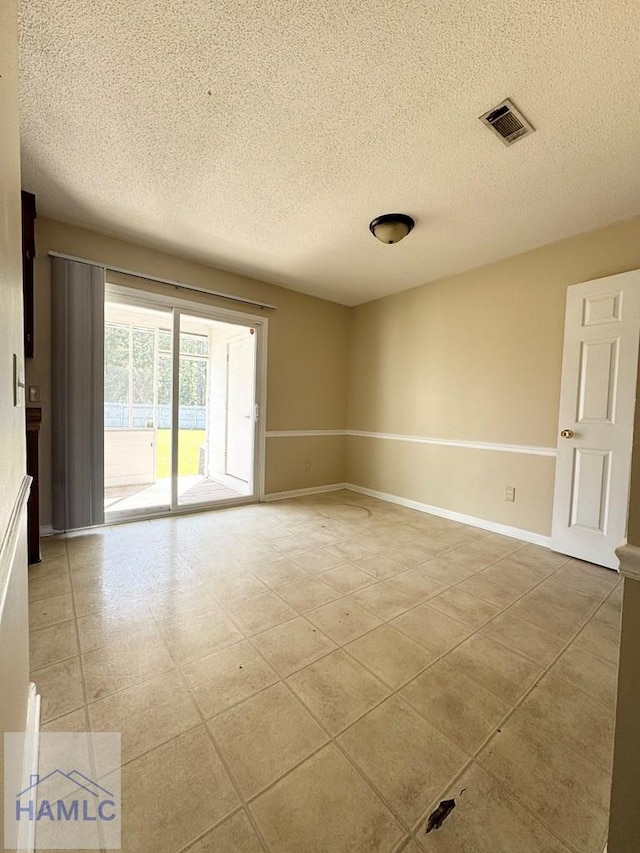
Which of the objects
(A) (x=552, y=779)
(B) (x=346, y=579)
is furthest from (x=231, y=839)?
(B) (x=346, y=579)

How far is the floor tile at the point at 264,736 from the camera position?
105 cm

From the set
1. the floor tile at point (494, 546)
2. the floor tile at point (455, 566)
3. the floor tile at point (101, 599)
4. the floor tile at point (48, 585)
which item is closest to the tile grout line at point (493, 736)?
the floor tile at point (455, 566)

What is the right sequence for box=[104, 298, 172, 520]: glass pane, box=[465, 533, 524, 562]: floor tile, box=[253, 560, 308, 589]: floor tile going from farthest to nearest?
box=[104, 298, 172, 520]: glass pane < box=[465, 533, 524, 562]: floor tile < box=[253, 560, 308, 589]: floor tile

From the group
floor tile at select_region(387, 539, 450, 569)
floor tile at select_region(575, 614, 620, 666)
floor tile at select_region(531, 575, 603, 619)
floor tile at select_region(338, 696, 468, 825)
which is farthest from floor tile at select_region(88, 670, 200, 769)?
floor tile at select_region(531, 575, 603, 619)

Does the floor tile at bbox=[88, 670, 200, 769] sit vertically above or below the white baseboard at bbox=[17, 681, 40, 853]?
below

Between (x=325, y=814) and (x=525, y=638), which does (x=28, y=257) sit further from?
(x=525, y=638)

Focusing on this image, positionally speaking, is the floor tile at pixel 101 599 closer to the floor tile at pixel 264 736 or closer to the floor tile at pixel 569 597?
the floor tile at pixel 264 736

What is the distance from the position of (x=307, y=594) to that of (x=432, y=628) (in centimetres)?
71

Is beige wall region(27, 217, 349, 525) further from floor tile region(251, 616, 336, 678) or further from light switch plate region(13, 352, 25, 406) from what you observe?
floor tile region(251, 616, 336, 678)

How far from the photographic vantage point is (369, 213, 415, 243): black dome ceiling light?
8.14 feet

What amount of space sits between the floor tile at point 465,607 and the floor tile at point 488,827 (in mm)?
831

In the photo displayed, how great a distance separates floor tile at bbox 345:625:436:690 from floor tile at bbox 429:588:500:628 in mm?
366

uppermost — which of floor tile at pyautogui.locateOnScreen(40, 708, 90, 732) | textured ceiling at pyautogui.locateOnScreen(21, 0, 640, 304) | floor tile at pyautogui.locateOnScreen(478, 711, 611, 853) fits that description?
textured ceiling at pyautogui.locateOnScreen(21, 0, 640, 304)

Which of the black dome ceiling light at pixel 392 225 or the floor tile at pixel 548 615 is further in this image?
the black dome ceiling light at pixel 392 225
